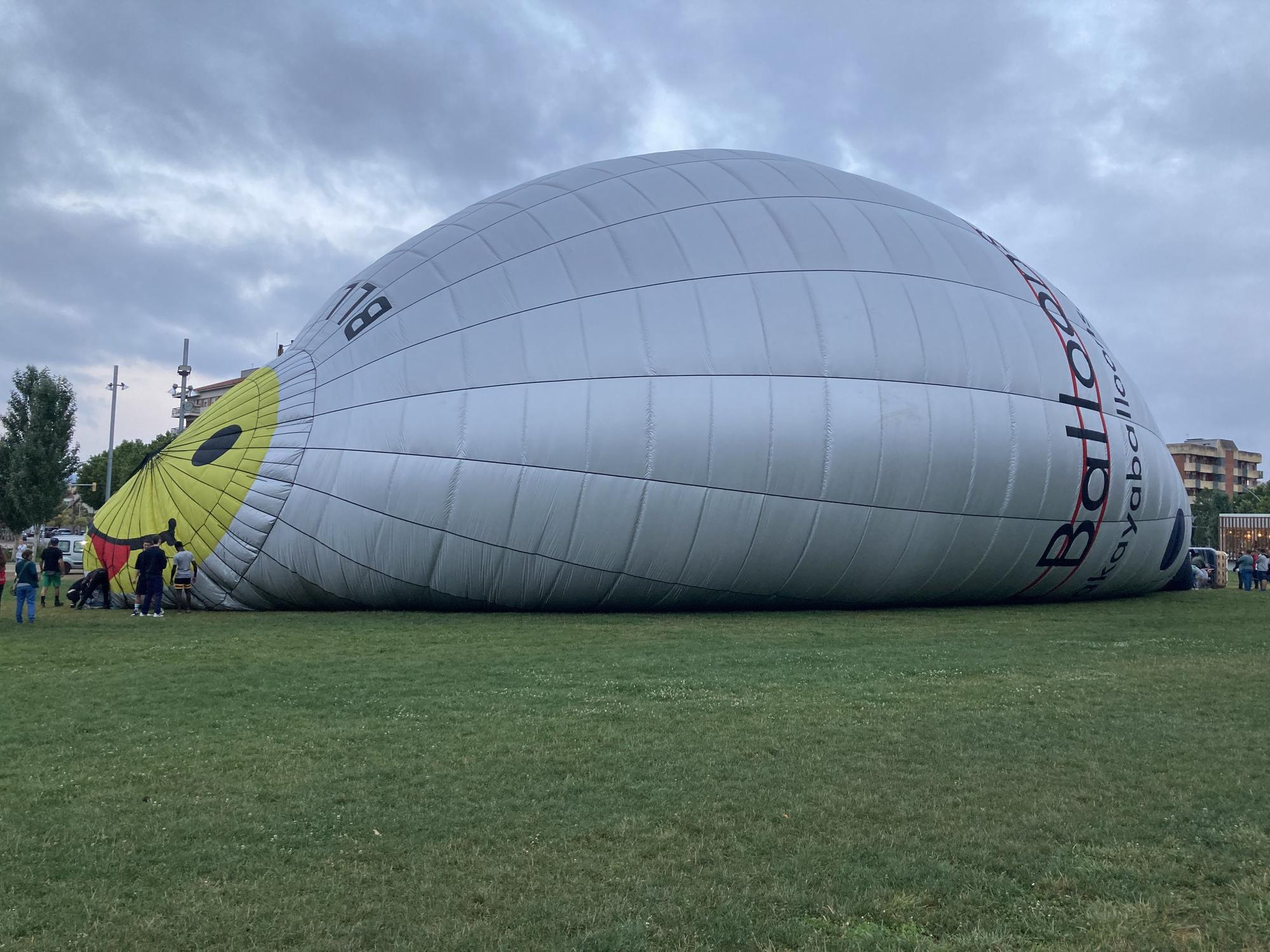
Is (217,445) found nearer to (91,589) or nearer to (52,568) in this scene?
(91,589)

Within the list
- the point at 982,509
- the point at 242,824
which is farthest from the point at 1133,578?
the point at 242,824

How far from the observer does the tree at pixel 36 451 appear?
35812mm

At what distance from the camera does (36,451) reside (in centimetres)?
3594

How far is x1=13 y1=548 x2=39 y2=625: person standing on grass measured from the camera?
1338cm

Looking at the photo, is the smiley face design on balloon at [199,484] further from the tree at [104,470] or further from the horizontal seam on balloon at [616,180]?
the tree at [104,470]

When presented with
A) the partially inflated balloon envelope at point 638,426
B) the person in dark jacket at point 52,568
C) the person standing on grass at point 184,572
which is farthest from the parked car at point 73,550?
the partially inflated balloon envelope at point 638,426

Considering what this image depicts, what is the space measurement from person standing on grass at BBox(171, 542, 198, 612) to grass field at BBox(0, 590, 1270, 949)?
3421mm

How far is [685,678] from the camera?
8.52 m

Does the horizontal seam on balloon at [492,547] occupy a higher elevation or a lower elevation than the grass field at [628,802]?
higher

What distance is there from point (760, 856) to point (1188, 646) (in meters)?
9.34

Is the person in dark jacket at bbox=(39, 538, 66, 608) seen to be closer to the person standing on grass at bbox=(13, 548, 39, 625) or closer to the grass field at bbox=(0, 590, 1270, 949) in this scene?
the person standing on grass at bbox=(13, 548, 39, 625)

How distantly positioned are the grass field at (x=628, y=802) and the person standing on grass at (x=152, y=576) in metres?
3.43

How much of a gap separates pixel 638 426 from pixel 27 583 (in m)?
9.14

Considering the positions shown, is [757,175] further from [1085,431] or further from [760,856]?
[760,856]
